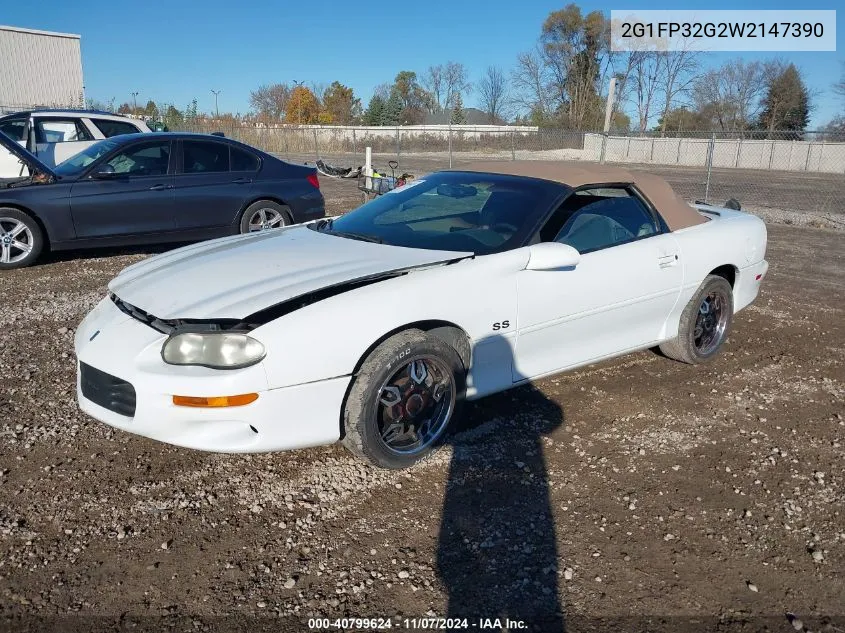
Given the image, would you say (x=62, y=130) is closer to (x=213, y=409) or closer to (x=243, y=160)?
(x=243, y=160)

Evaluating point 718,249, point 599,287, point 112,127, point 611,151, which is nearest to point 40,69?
point 112,127

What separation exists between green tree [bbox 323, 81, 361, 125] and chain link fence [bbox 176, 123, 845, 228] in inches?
1182

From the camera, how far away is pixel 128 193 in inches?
293

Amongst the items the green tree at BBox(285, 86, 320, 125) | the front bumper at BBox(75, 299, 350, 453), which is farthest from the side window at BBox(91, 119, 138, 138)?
the green tree at BBox(285, 86, 320, 125)

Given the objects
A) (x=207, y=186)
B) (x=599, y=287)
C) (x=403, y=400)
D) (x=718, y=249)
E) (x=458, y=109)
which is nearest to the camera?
(x=403, y=400)

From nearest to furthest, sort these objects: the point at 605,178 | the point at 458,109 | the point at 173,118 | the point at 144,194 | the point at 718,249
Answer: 1. the point at 605,178
2. the point at 718,249
3. the point at 144,194
4. the point at 173,118
5. the point at 458,109

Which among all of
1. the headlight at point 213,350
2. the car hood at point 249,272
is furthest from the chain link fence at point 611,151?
the headlight at point 213,350

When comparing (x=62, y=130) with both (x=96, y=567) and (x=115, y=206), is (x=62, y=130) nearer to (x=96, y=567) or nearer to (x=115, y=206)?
(x=115, y=206)

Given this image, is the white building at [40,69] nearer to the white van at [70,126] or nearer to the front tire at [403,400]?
the white van at [70,126]

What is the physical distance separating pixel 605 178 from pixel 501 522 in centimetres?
244

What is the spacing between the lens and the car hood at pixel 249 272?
3.03 metres

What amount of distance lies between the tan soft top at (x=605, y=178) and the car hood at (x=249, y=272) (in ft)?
3.64

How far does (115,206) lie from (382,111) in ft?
213

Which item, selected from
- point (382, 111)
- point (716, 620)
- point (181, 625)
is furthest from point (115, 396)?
point (382, 111)
